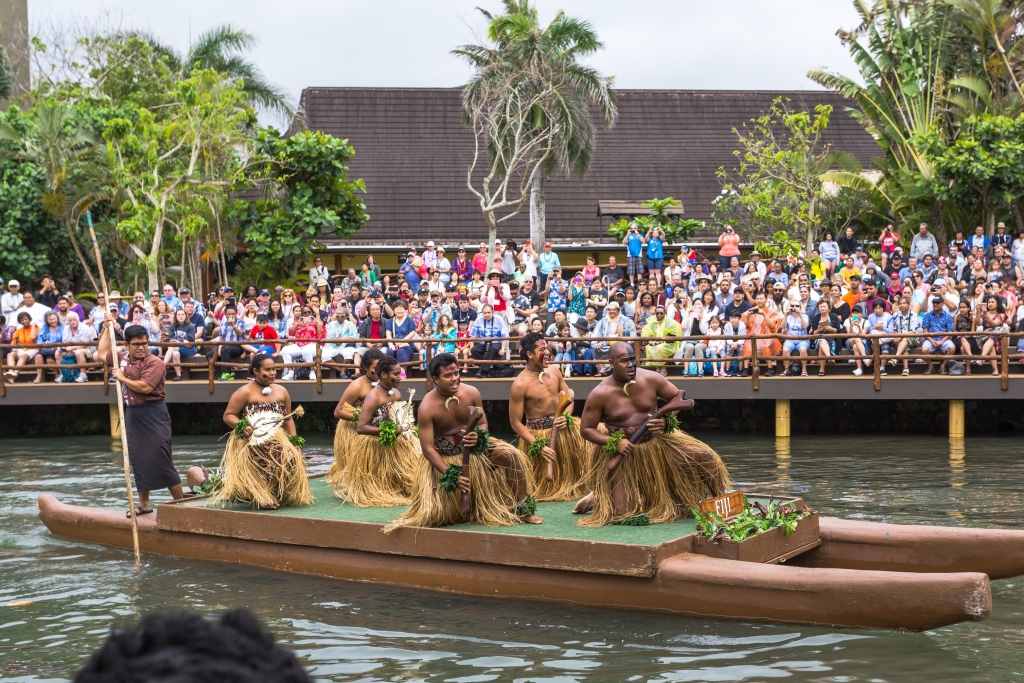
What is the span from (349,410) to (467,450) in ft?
6.65

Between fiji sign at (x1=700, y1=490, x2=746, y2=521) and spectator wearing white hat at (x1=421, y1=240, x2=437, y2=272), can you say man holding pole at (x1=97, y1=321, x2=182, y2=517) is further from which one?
spectator wearing white hat at (x1=421, y1=240, x2=437, y2=272)

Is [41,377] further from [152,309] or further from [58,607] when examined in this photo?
[58,607]

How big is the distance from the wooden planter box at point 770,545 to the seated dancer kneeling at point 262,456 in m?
3.04

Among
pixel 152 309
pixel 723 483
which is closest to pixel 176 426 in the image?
pixel 152 309

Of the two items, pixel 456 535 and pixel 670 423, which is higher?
pixel 670 423

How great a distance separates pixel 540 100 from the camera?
798 inches

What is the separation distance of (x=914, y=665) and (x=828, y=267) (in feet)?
39.1

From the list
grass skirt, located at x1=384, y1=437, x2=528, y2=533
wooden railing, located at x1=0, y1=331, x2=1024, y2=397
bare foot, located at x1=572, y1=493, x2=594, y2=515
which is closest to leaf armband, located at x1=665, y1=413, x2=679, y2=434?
bare foot, located at x1=572, y1=493, x2=594, y2=515

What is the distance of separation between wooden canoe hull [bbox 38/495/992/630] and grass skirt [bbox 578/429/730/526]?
582mm

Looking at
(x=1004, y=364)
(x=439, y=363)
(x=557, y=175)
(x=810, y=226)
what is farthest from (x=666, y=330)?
(x=557, y=175)

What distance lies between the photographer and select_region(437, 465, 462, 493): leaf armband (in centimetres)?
698

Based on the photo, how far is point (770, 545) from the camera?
6.59 meters

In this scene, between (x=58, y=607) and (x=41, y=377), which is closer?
(x=58, y=607)

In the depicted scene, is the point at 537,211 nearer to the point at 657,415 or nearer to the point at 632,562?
the point at 657,415
